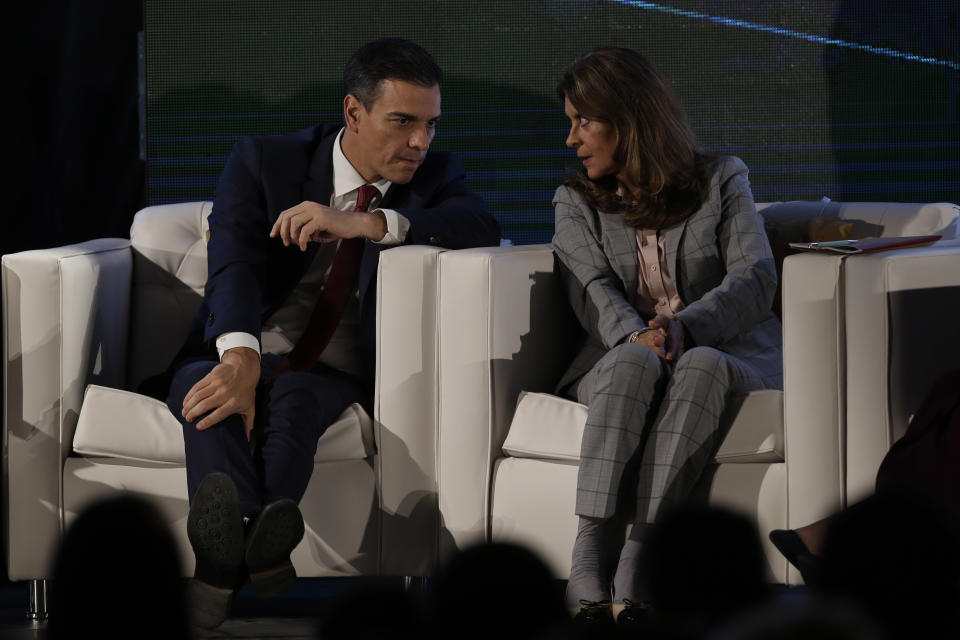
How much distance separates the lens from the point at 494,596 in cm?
64

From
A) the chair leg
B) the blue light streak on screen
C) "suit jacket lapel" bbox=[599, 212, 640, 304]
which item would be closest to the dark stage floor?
the chair leg

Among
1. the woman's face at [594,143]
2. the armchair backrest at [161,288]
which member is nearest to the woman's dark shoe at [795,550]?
the woman's face at [594,143]

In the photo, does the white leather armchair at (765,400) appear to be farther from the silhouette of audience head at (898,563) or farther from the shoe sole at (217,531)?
the silhouette of audience head at (898,563)

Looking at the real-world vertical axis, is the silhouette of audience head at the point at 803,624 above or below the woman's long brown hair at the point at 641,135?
below

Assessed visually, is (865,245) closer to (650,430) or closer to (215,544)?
(650,430)

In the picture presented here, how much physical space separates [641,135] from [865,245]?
1.97 feet

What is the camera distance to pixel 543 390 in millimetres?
2633

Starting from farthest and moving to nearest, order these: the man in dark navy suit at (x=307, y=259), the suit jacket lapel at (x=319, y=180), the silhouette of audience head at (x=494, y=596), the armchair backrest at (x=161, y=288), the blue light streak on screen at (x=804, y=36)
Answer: the blue light streak on screen at (x=804, y=36) → the armchair backrest at (x=161, y=288) → the suit jacket lapel at (x=319, y=180) → the man in dark navy suit at (x=307, y=259) → the silhouette of audience head at (x=494, y=596)

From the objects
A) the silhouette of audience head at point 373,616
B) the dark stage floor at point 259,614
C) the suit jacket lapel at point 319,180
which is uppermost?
the suit jacket lapel at point 319,180

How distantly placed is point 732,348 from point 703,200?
0.34 meters

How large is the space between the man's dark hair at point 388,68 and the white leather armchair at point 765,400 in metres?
0.49

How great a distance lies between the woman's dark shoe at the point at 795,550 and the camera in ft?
5.14

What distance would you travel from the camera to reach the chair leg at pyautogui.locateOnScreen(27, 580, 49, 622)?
2521 mm

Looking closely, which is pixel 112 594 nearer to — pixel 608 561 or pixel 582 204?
pixel 608 561
